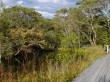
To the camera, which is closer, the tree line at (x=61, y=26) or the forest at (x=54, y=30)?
the forest at (x=54, y=30)

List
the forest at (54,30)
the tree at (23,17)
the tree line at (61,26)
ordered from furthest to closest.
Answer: the tree at (23,17)
the tree line at (61,26)
the forest at (54,30)

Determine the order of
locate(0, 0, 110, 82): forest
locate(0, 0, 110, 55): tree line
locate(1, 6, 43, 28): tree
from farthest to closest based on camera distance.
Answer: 1. locate(1, 6, 43, 28): tree
2. locate(0, 0, 110, 55): tree line
3. locate(0, 0, 110, 82): forest

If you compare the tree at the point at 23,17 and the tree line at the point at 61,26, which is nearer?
the tree line at the point at 61,26

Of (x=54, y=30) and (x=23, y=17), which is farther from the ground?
(x=23, y=17)

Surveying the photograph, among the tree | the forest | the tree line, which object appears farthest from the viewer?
the tree

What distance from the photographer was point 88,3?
37.8 meters

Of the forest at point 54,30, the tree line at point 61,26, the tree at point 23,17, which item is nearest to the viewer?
the forest at point 54,30

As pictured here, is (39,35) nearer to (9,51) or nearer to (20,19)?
(20,19)

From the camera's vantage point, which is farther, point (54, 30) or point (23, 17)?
point (54, 30)

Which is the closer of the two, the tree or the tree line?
the tree line

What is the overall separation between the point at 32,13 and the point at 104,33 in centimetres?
1163

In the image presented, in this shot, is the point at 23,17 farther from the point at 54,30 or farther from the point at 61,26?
the point at 61,26

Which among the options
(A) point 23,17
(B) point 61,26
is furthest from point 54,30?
(A) point 23,17

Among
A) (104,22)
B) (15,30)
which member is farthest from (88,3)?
(15,30)
